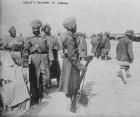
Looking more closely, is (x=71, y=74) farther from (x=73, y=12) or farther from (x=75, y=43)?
(x=73, y=12)

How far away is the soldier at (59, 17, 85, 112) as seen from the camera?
3676 millimetres

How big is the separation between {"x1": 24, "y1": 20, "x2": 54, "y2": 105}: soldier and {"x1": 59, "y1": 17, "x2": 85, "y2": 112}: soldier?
440mm

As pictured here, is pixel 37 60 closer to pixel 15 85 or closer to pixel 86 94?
pixel 15 85

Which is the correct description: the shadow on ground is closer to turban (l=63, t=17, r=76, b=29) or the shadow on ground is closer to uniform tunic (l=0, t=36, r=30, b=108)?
uniform tunic (l=0, t=36, r=30, b=108)

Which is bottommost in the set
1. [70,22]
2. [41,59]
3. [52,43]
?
[41,59]

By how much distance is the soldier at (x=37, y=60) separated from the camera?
13.5ft

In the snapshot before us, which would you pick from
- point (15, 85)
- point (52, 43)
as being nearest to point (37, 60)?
point (15, 85)

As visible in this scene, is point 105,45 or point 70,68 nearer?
point 70,68

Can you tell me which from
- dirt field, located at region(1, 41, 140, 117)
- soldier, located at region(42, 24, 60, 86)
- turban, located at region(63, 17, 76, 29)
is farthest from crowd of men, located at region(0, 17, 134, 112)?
soldier, located at region(42, 24, 60, 86)

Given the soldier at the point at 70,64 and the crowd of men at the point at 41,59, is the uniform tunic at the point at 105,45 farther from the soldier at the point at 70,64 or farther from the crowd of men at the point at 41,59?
the soldier at the point at 70,64

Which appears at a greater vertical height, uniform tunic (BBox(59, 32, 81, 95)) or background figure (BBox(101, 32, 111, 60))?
uniform tunic (BBox(59, 32, 81, 95))

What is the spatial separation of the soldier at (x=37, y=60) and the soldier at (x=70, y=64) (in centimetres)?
44

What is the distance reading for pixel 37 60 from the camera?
13.6ft

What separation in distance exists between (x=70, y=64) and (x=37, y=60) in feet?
1.90
